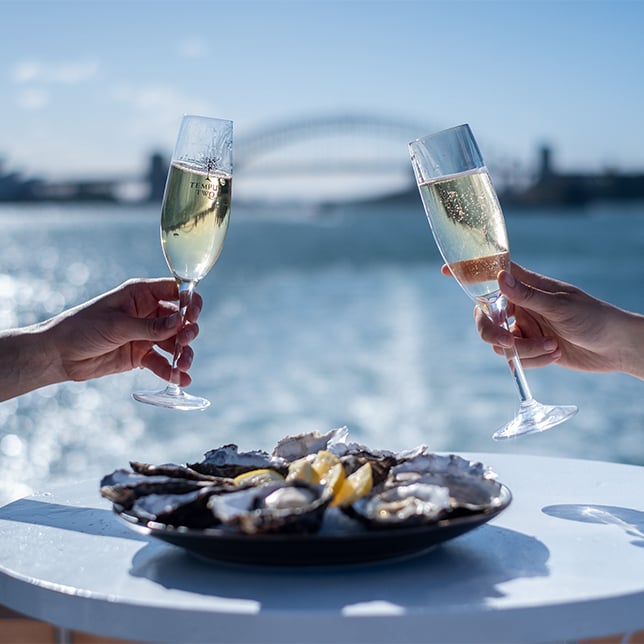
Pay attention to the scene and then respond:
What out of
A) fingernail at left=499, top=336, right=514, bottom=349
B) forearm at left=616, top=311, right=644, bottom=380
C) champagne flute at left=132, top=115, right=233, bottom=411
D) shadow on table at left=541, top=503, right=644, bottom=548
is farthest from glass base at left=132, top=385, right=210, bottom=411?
forearm at left=616, top=311, right=644, bottom=380

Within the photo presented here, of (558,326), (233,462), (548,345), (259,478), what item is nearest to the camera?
(259,478)

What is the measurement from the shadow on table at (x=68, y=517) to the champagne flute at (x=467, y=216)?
0.54 metres

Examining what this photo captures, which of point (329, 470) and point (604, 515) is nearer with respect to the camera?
point (329, 470)

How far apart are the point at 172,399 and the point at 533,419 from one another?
55cm

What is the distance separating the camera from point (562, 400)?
10.3 meters

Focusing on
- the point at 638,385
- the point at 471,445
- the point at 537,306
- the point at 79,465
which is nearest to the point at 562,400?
the point at 638,385

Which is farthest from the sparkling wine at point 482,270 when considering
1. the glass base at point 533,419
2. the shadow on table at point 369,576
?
the shadow on table at point 369,576

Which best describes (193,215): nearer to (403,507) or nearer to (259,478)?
(259,478)

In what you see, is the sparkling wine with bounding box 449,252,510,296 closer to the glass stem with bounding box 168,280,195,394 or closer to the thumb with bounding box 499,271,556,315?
the thumb with bounding box 499,271,556,315

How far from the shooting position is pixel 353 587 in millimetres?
937

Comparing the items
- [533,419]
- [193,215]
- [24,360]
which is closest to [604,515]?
[533,419]

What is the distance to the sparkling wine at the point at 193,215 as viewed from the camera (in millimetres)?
1562

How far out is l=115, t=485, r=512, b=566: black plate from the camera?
90cm

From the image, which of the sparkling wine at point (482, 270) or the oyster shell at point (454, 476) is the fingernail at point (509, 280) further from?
→ the oyster shell at point (454, 476)
